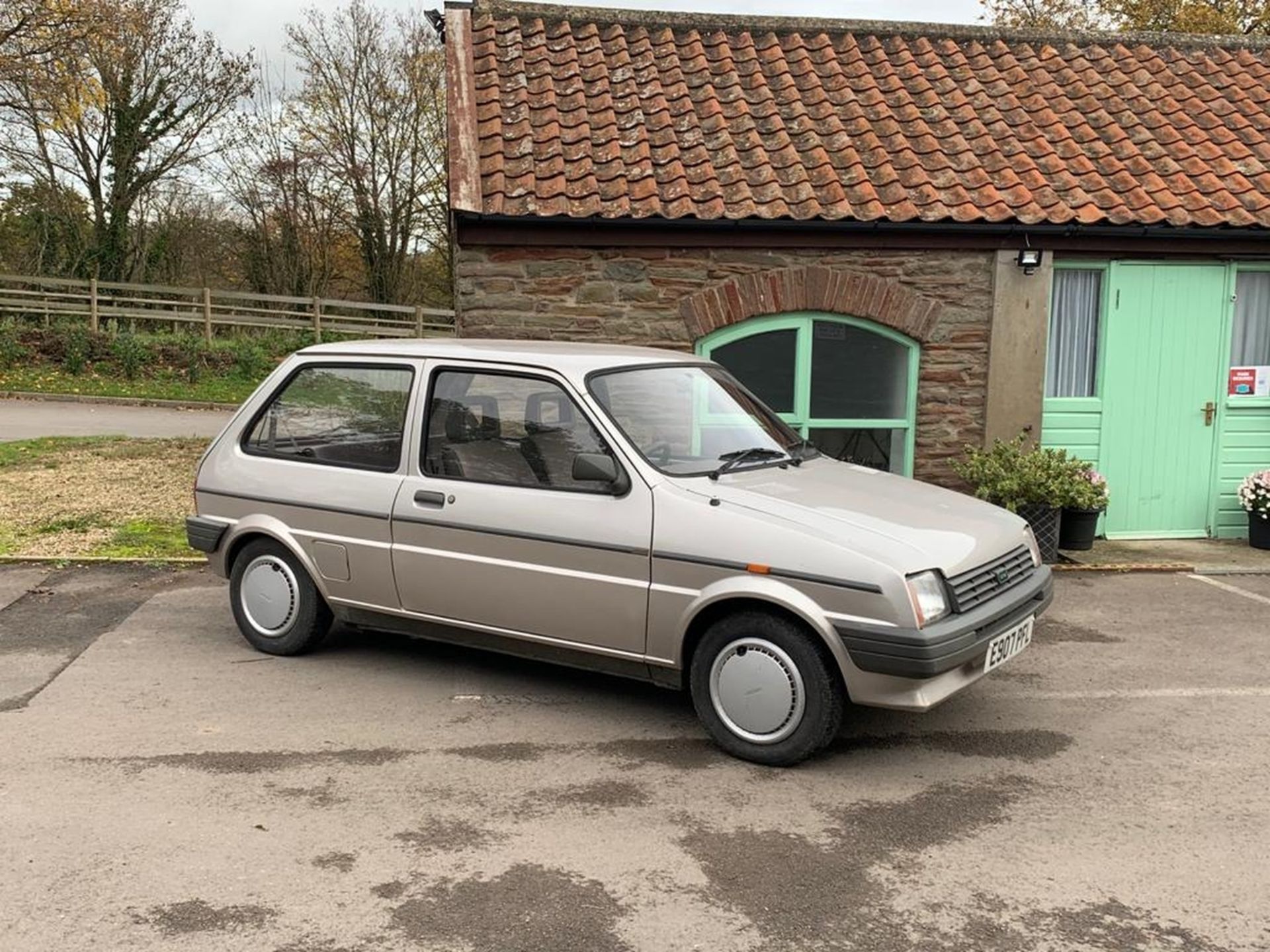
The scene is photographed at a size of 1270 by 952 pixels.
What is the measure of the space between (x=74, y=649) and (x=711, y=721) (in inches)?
147

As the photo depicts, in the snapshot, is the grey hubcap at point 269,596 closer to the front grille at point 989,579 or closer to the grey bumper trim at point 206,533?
the grey bumper trim at point 206,533

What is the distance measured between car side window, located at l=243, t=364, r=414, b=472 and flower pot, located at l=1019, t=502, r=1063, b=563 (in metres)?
5.08

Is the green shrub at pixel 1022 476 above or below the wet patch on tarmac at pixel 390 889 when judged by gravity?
above

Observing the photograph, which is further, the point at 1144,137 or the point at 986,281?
the point at 1144,137

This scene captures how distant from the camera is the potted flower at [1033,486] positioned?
28.2ft

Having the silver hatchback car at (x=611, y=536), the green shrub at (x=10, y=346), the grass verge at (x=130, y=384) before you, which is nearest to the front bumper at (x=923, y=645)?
the silver hatchback car at (x=611, y=536)

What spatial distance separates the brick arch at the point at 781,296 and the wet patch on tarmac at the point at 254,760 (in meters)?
4.99

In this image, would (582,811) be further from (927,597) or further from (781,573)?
(927,597)

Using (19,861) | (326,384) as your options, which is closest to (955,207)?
(326,384)

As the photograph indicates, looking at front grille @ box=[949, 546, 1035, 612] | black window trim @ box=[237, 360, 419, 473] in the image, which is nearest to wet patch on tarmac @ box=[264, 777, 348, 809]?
black window trim @ box=[237, 360, 419, 473]

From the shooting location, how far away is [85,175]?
27.4 metres

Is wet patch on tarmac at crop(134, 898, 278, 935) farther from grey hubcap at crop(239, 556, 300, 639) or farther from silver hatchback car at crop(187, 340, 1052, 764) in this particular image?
grey hubcap at crop(239, 556, 300, 639)

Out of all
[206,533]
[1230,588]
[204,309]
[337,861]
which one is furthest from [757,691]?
[204,309]

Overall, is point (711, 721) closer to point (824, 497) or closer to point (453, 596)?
point (824, 497)
